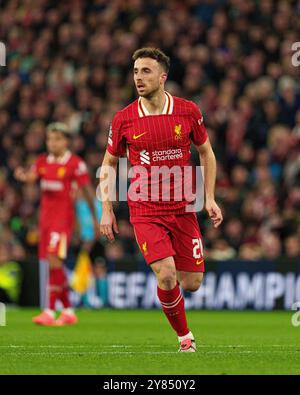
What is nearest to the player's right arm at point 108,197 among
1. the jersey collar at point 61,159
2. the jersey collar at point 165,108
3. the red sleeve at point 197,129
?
the jersey collar at point 165,108

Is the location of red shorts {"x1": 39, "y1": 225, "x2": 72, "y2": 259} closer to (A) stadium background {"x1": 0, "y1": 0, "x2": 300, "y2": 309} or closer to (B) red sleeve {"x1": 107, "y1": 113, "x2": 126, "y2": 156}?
(A) stadium background {"x1": 0, "y1": 0, "x2": 300, "y2": 309}

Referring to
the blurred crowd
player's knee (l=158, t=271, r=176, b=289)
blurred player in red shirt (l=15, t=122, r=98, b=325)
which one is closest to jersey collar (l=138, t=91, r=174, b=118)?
player's knee (l=158, t=271, r=176, b=289)

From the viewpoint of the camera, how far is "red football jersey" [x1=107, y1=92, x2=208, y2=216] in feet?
30.8

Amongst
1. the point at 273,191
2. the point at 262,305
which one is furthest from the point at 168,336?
the point at 273,191

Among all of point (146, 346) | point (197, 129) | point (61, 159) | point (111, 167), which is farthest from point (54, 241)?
point (197, 129)

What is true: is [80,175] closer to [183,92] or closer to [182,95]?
[182,95]

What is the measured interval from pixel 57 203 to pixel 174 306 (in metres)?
4.86

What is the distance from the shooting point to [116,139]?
31.1ft

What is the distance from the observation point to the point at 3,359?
28.6 feet

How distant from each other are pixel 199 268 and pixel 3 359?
6.18 feet

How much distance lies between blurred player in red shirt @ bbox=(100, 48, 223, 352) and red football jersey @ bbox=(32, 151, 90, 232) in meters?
4.35

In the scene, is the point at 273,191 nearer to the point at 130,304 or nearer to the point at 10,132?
the point at 130,304

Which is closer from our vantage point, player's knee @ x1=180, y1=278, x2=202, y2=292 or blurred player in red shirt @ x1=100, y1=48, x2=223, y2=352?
blurred player in red shirt @ x1=100, y1=48, x2=223, y2=352

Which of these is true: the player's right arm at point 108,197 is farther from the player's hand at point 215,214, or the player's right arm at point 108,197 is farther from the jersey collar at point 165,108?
the player's hand at point 215,214
